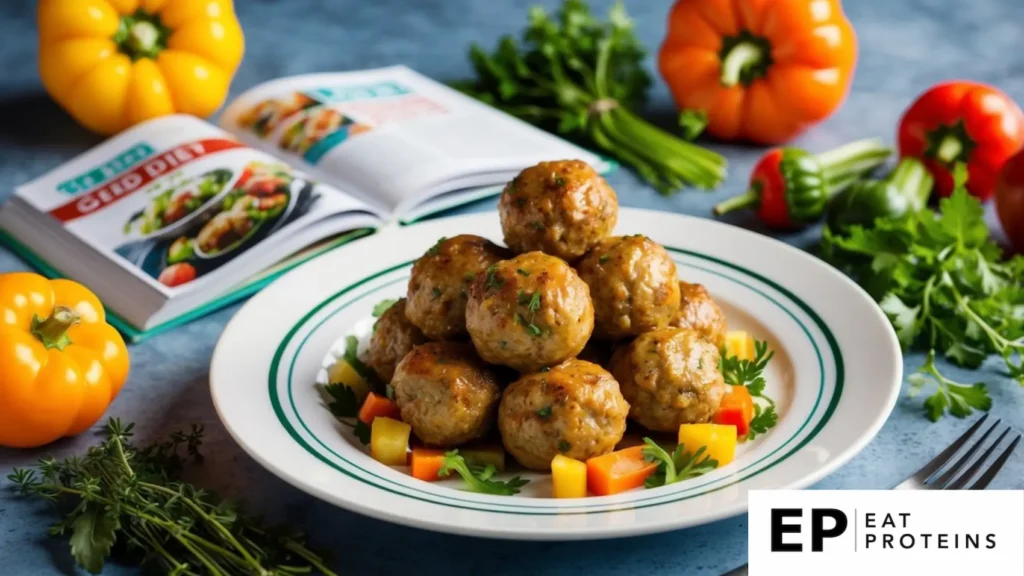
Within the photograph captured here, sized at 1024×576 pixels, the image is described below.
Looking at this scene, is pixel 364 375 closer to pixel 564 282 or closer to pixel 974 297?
pixel 564 282

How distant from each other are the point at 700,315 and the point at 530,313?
2.02 feet

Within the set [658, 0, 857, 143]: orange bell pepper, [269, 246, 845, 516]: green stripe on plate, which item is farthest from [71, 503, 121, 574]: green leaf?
[658, 0, 857, 143]: orange bell pepper

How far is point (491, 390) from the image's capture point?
2885 millimetres

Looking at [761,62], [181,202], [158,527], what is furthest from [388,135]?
[158,527]

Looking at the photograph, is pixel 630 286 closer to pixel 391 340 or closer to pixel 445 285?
pixel 445 285

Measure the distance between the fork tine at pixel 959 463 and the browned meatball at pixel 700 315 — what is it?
2.09 ft

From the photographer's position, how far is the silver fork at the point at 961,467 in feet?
9.27

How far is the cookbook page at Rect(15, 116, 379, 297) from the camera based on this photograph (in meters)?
4.04

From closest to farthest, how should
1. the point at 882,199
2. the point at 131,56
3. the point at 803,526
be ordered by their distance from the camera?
the point at 803,526
the point at 882,199
the point at 131,56

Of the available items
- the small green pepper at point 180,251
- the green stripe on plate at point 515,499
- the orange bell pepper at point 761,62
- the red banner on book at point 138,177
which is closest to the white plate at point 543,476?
the green stripe on plate at point 515,499

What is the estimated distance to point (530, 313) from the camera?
2.71 m

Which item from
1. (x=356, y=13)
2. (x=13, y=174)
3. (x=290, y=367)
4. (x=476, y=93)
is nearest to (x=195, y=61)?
(x=13, y=174)

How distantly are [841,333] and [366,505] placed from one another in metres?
1.37

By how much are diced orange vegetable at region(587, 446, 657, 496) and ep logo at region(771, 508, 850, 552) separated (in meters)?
0.31
